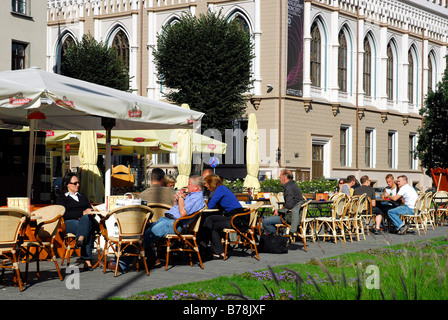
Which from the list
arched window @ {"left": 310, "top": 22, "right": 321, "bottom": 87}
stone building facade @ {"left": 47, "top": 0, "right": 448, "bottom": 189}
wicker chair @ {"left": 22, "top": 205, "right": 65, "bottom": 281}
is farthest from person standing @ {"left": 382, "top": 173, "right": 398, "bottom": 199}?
arched window @ {"left": 310, "top": 22, "right": 321, "bottom": 87}

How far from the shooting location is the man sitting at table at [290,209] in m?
14.2

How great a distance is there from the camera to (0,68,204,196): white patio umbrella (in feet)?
34.0

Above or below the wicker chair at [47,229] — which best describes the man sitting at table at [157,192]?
above

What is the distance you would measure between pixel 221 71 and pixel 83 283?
27.7 meters

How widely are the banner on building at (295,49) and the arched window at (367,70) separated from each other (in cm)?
690

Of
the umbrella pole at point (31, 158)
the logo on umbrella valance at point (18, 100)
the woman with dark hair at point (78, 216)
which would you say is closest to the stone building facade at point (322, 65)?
the umbrella pole at point (31, 158)

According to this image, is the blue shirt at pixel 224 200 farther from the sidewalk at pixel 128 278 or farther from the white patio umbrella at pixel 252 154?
the white patio umbrella at pixel 252 154

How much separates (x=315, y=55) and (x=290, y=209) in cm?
2796

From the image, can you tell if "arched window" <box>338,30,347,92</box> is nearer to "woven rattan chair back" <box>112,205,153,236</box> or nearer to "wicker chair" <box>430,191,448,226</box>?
"wicker chair" <box>430,191,448,226</box>

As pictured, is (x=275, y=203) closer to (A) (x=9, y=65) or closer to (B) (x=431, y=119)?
(A) (x=9, y=65)

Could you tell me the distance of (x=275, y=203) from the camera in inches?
638

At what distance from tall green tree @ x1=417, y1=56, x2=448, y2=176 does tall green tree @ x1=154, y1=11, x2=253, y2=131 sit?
42.1 ft
